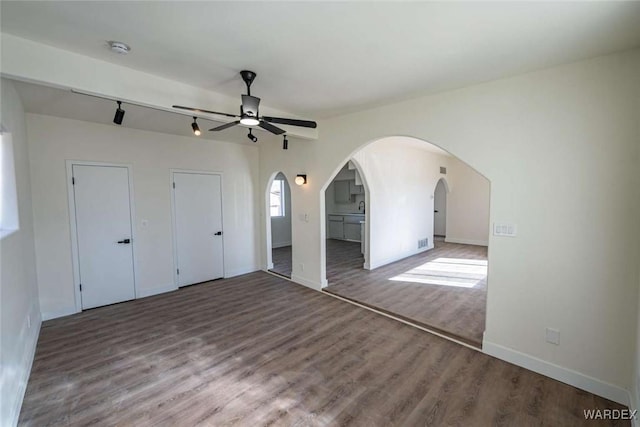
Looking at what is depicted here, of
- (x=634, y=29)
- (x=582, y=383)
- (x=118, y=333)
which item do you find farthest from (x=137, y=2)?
(x=582, y=383)

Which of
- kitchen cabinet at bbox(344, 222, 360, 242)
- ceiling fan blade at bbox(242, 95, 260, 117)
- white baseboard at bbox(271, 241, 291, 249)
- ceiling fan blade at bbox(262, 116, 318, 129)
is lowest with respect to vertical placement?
white baseboard at bbox(271, 241, 291, 249)

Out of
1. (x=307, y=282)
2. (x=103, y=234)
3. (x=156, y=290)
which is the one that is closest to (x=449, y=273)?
(x=307, y=282)

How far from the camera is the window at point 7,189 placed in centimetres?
263

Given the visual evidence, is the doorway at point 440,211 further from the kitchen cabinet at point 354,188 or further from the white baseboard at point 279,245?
the white baseboard at point 279,245

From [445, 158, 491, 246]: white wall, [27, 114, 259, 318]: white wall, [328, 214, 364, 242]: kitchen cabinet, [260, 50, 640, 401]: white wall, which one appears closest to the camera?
[260, 50, 640, 401]: white wall

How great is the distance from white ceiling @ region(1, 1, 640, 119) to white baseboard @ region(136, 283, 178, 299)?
136 inches

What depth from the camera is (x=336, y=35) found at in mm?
2094

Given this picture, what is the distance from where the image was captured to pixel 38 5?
1780 mm

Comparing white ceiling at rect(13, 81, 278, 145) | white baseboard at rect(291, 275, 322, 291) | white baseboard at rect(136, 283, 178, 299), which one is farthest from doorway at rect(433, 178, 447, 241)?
white baseboard at rect(136, 283, 178, 299)

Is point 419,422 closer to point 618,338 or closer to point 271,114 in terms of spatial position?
point 618,338

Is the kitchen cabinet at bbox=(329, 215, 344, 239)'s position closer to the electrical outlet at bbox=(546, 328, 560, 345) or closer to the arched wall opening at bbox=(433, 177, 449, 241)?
the arched wall opening at bbox=(433, 177, 449, 241)

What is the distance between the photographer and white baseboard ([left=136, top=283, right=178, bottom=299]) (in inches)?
182

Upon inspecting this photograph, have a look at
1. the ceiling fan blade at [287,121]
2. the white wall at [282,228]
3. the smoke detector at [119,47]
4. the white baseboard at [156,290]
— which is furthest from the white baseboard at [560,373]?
the white wall at [282,228]

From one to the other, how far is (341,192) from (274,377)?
790cm
